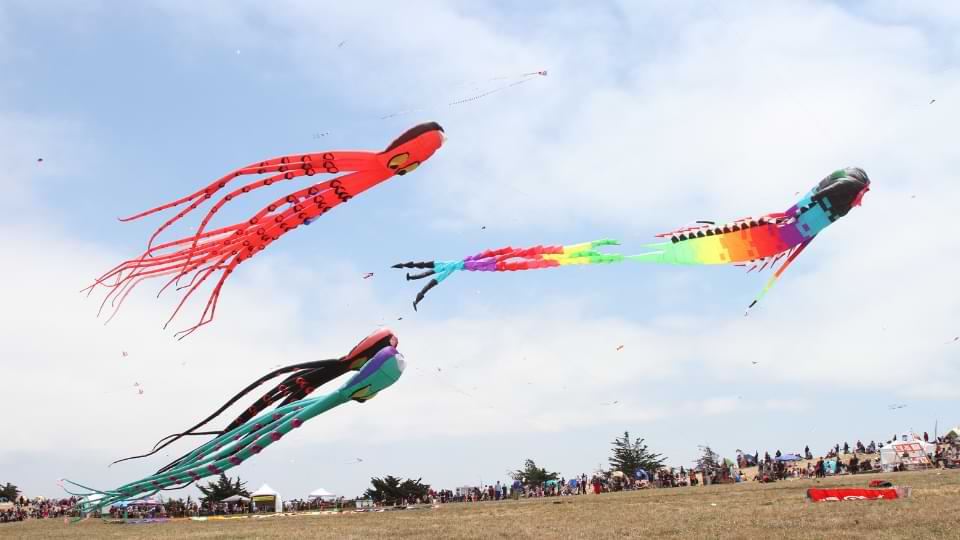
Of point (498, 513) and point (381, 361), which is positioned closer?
point (381, 361)

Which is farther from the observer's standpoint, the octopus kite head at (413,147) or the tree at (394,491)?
the tree at (394,491)

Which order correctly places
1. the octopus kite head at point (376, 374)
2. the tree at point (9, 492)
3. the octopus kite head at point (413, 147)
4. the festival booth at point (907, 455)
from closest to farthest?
1. the octopus kite head at point (413, 147)
2. the octopus kite head at point (376, 374)
3. the festival booth at point (907, 455)
4. the tree at point (9, 492)

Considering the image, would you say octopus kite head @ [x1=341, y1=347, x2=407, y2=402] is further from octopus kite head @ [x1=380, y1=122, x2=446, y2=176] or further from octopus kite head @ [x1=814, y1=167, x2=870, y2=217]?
octopus kite head @ [x1=814, y1=167, x2=870, y2=217]

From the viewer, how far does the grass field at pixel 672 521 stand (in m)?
19.7

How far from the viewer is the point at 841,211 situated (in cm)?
2400

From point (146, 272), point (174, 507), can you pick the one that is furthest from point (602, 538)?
point (174, 507)

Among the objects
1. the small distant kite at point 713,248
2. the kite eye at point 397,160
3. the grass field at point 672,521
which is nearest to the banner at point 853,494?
the grass field at point 672,521

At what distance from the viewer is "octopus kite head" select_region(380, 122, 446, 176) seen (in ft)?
56.8

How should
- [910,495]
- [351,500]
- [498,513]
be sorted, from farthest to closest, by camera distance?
[351,500]
[498,513]
[910,495]

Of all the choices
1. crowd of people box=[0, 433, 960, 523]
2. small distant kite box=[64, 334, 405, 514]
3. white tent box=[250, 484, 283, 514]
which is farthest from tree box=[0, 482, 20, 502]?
small distant kite box=[64, 334, 405, 514]

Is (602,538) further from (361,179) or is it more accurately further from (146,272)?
(146,272)

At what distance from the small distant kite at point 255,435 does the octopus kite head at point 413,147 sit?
5370 mm

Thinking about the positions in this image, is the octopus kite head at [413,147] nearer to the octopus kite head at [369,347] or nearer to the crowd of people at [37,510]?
the octopus kite head at [369,347]

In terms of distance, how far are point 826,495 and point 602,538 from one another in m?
10.2
